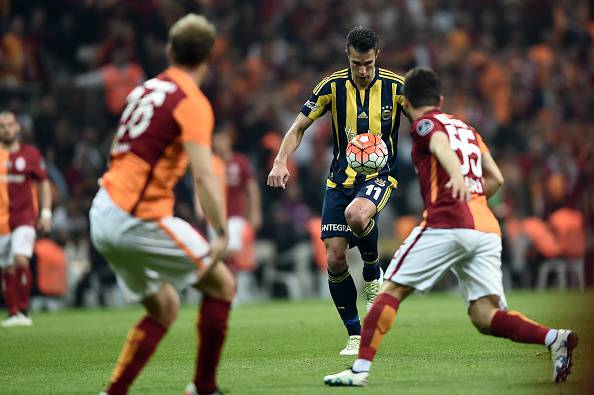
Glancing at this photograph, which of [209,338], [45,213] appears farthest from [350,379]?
[45,213]

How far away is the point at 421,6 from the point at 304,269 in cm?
717

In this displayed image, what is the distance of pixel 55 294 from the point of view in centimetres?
1770

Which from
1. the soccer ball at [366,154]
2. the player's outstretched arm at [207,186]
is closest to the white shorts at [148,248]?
the player's outstretched arm at [207,186]

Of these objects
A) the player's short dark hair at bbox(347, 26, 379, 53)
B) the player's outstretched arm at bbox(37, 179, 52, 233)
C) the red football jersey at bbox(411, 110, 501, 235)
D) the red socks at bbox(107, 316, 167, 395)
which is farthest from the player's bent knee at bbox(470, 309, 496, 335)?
the player's outstretched arm at bbox(37, 179, 52, 233)

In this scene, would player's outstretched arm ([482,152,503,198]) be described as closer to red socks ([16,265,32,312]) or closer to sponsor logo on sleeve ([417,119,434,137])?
sponsor logo on sleeve ([417,119,434,137])

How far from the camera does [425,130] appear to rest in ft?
23.4

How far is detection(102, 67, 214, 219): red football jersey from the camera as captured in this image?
6.27 metres

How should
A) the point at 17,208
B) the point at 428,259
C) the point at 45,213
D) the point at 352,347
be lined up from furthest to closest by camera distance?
the point at 17,208
the point at 45,213
the point at 352,347
the point at 428,259

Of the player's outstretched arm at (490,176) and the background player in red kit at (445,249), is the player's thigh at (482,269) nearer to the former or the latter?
the background player in red kit at (445,249)

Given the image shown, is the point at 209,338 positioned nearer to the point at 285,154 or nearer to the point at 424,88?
the point at 424,88

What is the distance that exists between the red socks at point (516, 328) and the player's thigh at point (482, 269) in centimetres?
14

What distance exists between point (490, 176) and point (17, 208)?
8.32 m

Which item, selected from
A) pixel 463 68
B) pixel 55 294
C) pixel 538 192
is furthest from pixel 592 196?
pixel 55 294

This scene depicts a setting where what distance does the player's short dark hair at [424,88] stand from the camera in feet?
24.0
